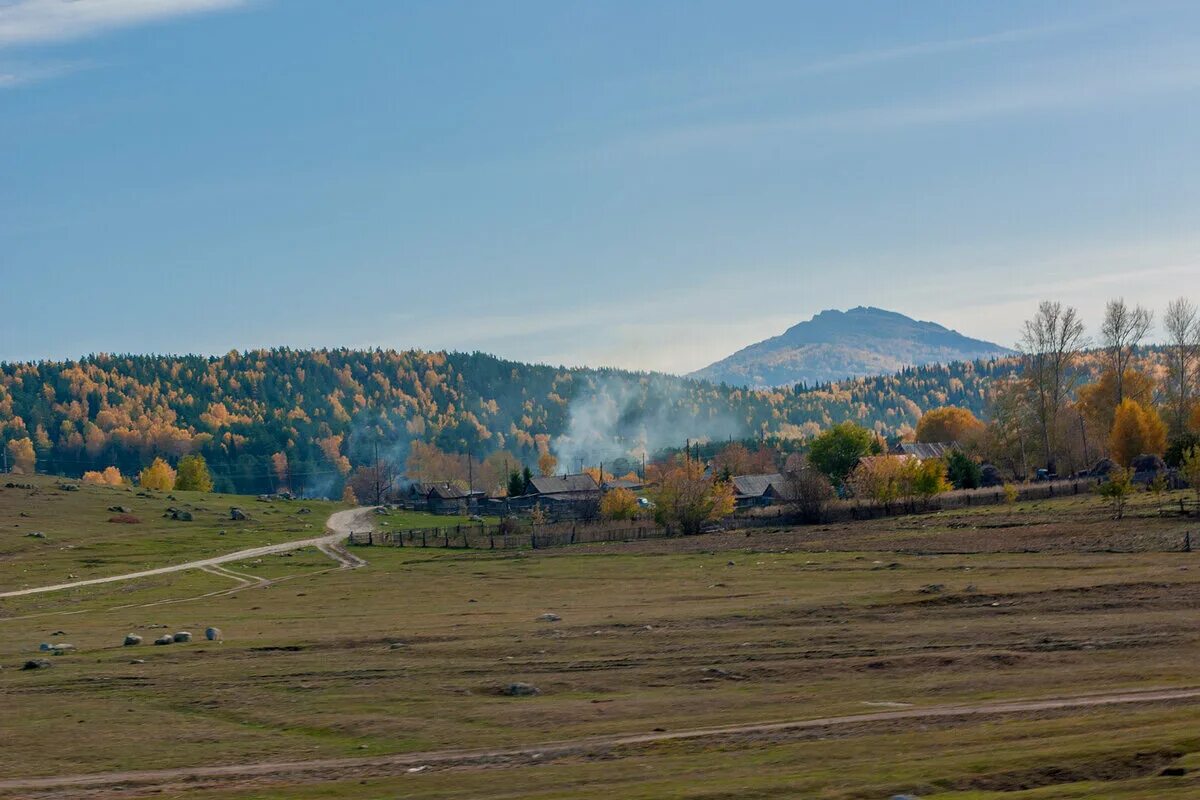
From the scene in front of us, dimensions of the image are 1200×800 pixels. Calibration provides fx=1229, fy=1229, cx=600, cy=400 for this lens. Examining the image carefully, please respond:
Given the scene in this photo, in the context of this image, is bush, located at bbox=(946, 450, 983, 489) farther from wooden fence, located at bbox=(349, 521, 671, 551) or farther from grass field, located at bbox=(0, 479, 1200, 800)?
grass field, located at bbox=(0, 479, 1200, 800)

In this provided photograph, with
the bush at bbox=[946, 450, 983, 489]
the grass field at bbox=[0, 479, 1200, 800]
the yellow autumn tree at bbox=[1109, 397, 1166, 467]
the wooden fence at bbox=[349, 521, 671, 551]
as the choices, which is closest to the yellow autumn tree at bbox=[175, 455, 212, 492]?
the wooden fence at bbox=[349, 521, 671, 551]

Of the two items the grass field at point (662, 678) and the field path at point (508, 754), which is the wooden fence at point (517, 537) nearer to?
the grass field at point (662, 678)

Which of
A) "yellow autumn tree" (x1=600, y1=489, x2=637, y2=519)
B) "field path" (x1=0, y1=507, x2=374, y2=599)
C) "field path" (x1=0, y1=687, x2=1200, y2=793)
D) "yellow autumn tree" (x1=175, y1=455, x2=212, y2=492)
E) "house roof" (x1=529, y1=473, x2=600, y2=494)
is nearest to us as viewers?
"field path" (x1=0, y1=687, x2=1200, y2=793)

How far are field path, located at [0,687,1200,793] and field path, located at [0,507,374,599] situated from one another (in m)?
51.1

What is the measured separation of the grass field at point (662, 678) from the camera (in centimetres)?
1958

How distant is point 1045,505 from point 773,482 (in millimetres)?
61418

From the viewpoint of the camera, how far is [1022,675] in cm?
2755

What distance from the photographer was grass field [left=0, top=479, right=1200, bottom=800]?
19578 mm

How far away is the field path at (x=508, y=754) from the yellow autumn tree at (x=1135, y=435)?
360 feet

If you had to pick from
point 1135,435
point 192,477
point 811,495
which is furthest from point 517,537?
point 192,477

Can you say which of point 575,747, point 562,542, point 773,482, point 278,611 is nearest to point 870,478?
point 562,542

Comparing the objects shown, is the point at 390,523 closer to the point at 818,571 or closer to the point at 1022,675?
the point at 818,571

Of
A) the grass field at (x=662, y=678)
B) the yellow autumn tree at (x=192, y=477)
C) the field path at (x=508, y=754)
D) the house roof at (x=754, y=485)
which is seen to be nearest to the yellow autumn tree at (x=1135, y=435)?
the house roof at (x=754, y=485)

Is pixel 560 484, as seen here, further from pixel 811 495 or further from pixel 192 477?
pixel 811 495
